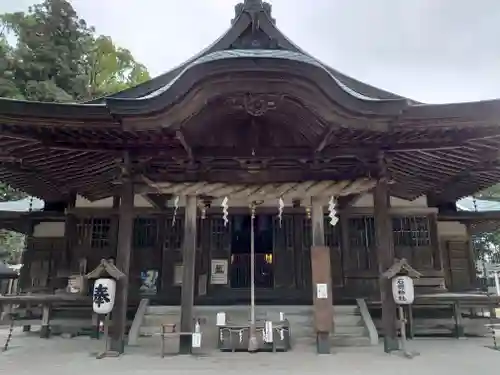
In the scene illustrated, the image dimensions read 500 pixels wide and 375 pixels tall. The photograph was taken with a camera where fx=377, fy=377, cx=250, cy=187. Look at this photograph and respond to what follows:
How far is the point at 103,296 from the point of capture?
594cm

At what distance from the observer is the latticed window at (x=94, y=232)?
9.38 meters

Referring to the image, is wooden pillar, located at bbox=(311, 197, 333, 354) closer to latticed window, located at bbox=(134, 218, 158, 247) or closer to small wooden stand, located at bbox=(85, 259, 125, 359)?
small wooden stand, located at bbox=(85, 259, 125, 359)

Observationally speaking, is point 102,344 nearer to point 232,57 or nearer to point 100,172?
point 100,172

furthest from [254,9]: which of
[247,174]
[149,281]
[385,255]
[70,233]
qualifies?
[70,233]

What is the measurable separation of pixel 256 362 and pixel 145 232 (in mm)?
4912

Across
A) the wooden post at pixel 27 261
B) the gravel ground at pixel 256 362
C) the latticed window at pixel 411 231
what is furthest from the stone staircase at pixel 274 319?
the wooden post at pixel 27 261

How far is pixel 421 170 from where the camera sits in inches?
303

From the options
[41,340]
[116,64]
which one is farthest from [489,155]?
[116,64]

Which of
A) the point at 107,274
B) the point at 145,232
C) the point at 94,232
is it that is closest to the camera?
the point at 107,274

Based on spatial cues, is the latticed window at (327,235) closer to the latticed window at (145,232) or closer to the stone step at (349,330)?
the stone step at (349,330)

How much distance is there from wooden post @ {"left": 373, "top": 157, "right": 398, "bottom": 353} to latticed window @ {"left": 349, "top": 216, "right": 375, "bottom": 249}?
2610mm

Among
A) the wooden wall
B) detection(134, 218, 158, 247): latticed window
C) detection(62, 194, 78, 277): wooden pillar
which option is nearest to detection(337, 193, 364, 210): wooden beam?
the wooden wall

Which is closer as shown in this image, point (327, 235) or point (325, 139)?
point (325, 139)

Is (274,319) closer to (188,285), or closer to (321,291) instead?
(321,291)
